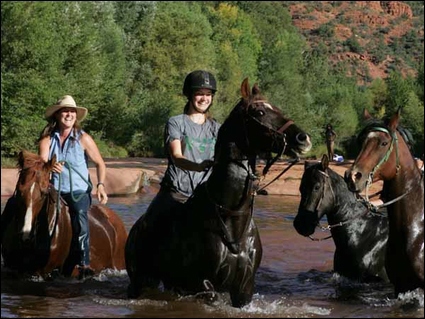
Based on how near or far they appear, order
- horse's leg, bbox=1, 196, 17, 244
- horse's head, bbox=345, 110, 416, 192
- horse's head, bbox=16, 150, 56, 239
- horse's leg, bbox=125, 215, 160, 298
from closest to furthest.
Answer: horse's head, bbox=345, 110, 416, 192, horse's leg, bbox=125, 215, 160, 298, horse's head, bbox=16, 150, 56, 239, horse's leg, bbox=1, 196, 17, 244

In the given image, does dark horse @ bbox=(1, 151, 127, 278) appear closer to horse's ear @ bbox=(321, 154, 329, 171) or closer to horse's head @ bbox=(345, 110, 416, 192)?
horse's ear @ bbox=(321, 154, 329, 171)

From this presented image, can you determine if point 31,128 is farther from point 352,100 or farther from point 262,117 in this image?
point 352,100

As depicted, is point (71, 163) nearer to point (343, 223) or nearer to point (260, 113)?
point (260, 113)

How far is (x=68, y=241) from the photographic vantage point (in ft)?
31.0

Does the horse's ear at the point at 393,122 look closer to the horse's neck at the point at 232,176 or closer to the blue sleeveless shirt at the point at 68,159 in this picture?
the horse's neck at the point at 232,176

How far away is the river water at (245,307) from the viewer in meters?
7.66

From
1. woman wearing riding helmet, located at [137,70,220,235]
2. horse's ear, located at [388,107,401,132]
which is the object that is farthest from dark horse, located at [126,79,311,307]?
horse's ear, located at [388,107,401,132]

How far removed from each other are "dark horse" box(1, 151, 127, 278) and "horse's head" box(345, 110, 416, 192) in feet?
10.4

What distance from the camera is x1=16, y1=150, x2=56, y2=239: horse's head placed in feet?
28.0

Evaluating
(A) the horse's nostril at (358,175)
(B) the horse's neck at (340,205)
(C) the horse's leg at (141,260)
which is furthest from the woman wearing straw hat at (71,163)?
(A) the horse's nostril at (358,175)

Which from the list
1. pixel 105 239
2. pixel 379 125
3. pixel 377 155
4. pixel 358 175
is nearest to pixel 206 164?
pixel 358 175

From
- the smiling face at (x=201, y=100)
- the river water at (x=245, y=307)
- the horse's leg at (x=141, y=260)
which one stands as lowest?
the river water at (x=245, y=307)

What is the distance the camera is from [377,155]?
25.6 ft

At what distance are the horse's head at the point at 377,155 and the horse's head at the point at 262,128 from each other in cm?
108
